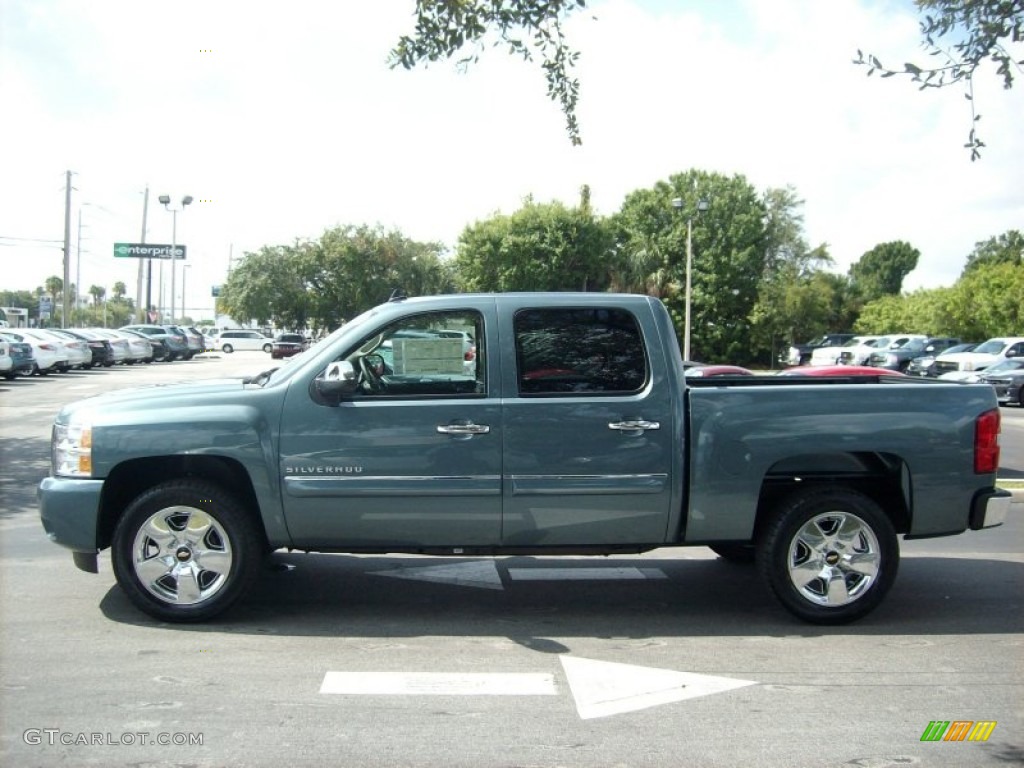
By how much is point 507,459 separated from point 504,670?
1.21 meters

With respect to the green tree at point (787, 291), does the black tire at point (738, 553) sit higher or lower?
lower

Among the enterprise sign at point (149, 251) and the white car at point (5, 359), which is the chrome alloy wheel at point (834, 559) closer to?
the white car at point (5, 359)

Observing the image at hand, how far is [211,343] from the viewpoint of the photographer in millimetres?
79812

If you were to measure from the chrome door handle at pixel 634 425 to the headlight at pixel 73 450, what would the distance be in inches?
121

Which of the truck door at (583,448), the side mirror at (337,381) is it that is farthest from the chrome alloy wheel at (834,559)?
the side mirror at (337,381)

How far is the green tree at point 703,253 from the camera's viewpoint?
165ft

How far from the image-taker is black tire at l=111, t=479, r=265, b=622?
5.80 metres

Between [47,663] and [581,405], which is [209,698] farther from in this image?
[581,405]

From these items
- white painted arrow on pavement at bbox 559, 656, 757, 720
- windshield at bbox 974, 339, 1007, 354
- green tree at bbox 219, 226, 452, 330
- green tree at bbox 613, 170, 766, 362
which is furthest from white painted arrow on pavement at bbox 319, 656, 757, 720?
green tree at bbox 613, 170, 766, 362

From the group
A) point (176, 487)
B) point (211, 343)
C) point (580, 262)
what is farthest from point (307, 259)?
point (176, 487)

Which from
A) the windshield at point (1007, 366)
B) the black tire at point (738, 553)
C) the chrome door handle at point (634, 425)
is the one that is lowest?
the black tire at point (738, 553)

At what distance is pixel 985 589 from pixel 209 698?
17.7ft

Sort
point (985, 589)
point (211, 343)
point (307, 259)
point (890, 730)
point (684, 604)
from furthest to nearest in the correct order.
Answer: point (211, 343) → point (307, 259) → point (985, 589) → point (684, 604) → point (890, 730)

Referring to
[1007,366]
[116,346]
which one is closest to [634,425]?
[1007,366]
